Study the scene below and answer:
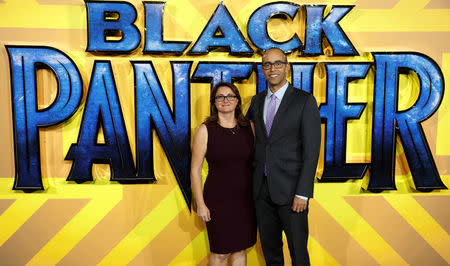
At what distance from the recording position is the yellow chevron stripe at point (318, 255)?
8.38ft

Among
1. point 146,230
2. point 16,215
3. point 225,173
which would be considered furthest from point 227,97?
point 16,215

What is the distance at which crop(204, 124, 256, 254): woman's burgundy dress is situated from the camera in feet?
6.21

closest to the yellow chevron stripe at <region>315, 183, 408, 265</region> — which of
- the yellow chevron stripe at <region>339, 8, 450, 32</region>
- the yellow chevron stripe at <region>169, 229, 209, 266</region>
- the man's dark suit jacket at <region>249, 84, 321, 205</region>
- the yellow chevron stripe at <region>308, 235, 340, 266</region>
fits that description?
the yellow chevron stripe at <region>308, 235, 340, 266</region>

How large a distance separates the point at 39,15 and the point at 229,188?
2148 mm

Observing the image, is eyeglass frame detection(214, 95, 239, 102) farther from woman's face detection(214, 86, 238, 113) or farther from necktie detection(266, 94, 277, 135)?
necktie detection(266, 94, 277, 135)

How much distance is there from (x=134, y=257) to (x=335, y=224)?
1862 millimetres

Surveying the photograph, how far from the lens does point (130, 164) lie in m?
2.38

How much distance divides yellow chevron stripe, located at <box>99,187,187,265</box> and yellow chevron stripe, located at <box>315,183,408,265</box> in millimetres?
1295

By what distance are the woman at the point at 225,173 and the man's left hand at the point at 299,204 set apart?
0.35 m

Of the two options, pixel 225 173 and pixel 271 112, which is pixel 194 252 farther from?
pixel 271 112

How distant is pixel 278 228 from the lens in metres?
2.01

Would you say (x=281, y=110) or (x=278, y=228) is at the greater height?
(x=281, y=110)

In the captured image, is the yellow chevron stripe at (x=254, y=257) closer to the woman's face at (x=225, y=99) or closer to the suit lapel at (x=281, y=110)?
the suit lapel at (x=281, y=110)

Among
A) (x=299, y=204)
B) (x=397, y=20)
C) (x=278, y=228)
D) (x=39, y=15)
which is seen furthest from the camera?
(x=397, y=20)
